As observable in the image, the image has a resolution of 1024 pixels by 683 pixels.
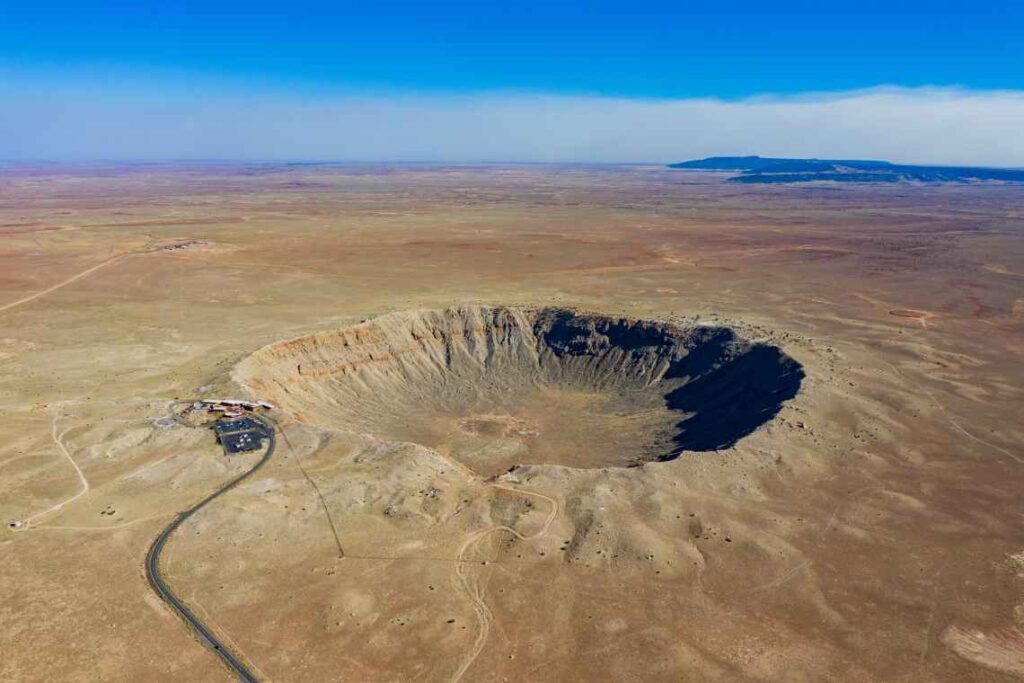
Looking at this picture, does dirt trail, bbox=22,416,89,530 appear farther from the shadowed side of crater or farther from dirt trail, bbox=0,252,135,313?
dirt trail, bbox=0,252,135,313

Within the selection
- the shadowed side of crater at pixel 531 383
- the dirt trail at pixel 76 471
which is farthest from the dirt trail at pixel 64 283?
the dirt trail at pixel 76 471

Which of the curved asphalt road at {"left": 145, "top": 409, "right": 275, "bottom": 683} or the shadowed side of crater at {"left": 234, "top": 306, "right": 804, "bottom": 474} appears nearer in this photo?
the curved asphalt road at {"left": 145, "top": 409, "right": 275, "bottom": 683}

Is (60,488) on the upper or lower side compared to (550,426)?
upper

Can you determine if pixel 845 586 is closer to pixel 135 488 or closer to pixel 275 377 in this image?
pixel 135 488

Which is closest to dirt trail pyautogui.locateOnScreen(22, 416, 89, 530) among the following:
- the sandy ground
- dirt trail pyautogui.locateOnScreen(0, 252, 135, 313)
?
the sandy ground

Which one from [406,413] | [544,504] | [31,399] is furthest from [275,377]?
[544,504]

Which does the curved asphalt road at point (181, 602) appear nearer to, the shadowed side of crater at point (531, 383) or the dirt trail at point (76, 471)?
the dirt trail at point (76, 471)

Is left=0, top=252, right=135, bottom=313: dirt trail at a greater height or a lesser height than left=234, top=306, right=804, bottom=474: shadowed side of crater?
greater
